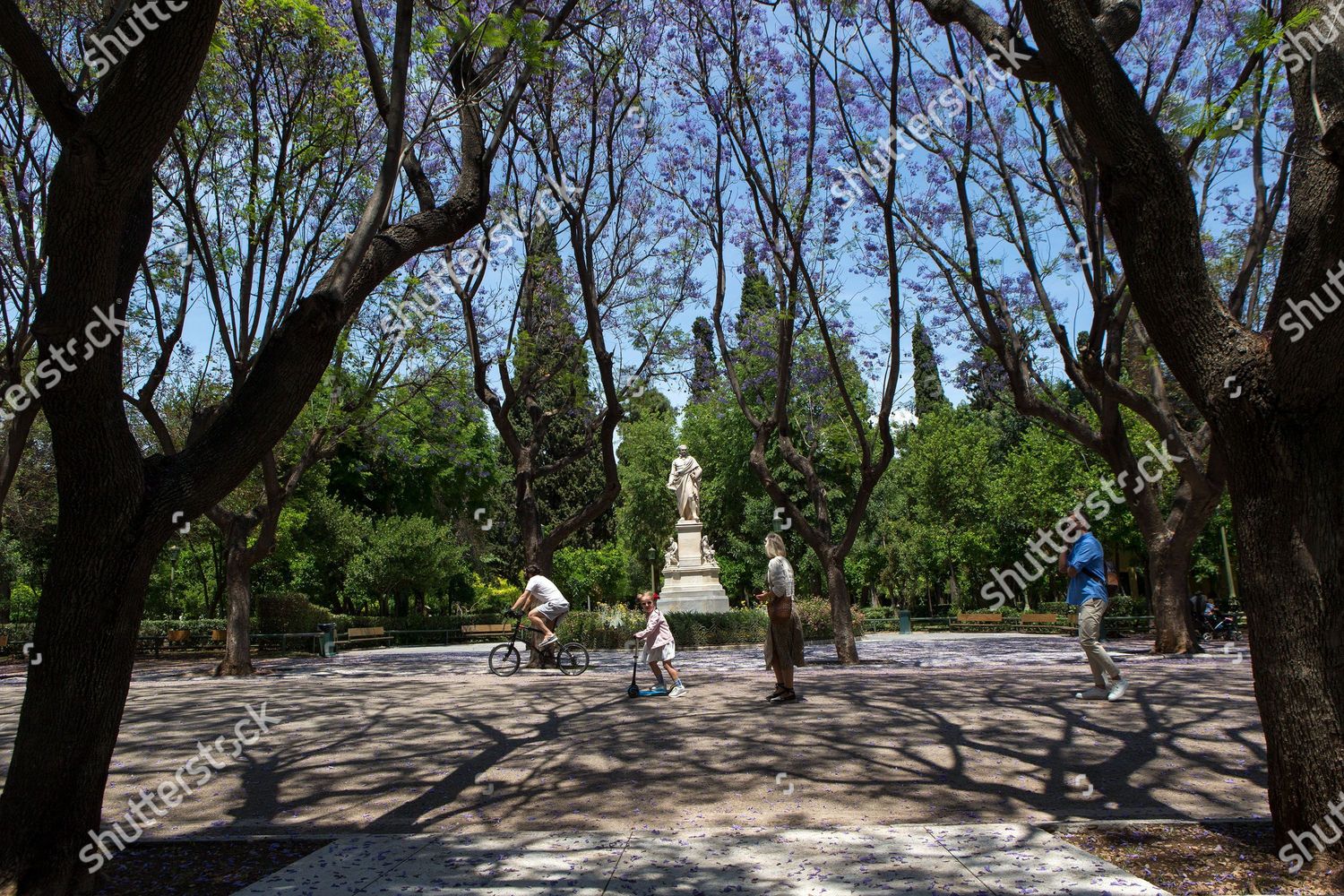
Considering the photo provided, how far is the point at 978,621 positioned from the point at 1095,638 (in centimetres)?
2261

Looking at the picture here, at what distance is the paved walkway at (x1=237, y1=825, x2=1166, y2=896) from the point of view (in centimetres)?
459

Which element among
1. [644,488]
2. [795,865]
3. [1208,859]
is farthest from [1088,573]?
[644,488]

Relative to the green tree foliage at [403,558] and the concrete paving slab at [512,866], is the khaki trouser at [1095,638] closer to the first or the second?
the concrete paving slab at [512,866]

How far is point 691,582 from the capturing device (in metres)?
26.5

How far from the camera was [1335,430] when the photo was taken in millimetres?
4746

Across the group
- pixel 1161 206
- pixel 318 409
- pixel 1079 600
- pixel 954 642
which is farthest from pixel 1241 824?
pixel 954 642

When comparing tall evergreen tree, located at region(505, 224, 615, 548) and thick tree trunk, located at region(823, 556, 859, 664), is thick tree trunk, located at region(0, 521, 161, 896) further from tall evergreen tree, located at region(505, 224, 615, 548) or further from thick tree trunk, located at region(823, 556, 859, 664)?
tall evergreen tree, located at region(505, 224, 615, 548)

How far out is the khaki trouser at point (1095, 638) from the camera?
9617mm

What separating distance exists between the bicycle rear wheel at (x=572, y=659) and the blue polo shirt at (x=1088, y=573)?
8.44 meters

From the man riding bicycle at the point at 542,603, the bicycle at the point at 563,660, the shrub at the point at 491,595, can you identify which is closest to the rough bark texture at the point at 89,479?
the man riding bicycle at the point at 542,603

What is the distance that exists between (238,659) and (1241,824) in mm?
17041
